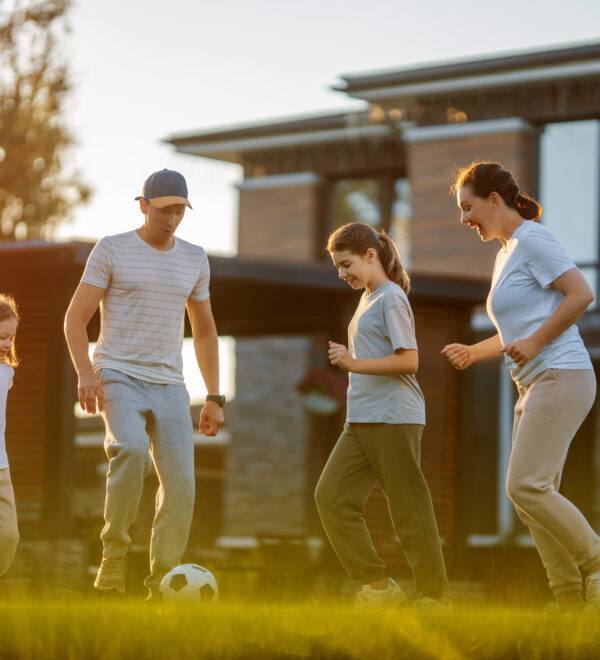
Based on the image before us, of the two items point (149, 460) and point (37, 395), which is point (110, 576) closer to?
point (149, 460)

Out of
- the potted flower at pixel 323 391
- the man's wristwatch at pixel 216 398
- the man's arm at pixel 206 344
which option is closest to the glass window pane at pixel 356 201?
the potted flower at pixel 323 391

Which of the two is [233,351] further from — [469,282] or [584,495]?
Answer: [469,282]

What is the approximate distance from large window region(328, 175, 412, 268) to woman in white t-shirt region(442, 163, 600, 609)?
1653 cm

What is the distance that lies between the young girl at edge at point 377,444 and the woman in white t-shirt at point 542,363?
0.30 m

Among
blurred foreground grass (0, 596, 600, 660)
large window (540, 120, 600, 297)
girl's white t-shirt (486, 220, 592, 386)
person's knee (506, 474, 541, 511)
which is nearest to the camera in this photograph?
blurred foreground grass (0, 596, 600, 660)

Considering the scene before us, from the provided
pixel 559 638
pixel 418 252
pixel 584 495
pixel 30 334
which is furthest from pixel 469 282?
pixel 559 638

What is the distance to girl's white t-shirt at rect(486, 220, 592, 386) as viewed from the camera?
19.1ft

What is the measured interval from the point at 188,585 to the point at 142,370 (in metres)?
1.02

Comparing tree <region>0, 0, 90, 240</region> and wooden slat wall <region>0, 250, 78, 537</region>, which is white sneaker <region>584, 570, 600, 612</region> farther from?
tree <region>0, 0, 90, 240</region>

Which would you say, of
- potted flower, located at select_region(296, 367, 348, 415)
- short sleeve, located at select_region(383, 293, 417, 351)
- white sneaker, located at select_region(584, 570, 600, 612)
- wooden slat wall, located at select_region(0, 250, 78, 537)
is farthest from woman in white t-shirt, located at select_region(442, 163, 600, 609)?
potted flower, located at select_region(296, 367, 348, 415)

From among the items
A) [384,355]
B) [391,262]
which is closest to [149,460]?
[384,355]

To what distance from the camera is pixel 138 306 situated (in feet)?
20.9

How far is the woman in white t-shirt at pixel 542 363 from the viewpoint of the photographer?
18.7 feet

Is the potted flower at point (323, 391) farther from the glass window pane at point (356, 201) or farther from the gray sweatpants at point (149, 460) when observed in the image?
the gray sweatpants at point (149, 460)
